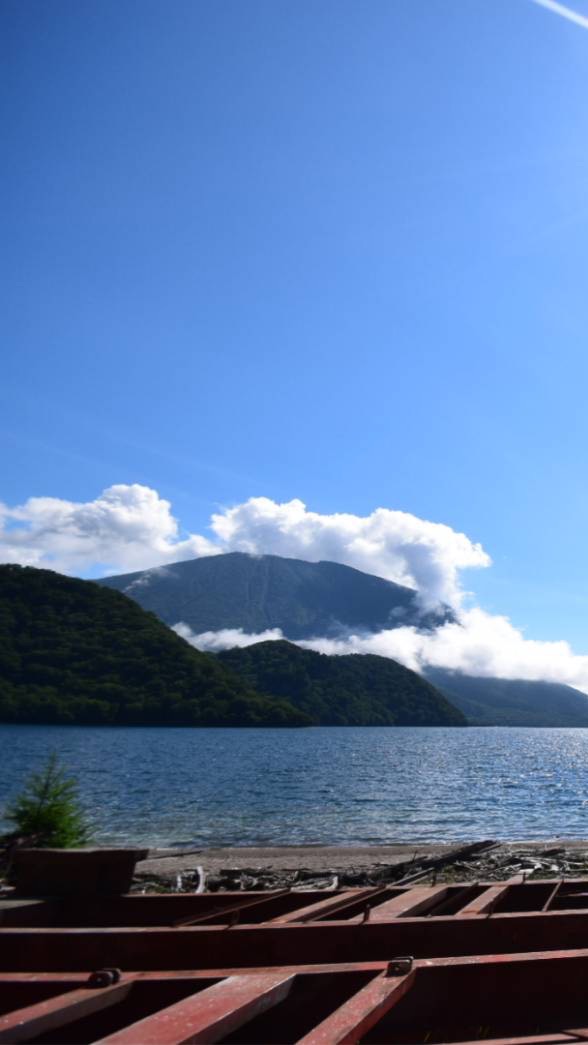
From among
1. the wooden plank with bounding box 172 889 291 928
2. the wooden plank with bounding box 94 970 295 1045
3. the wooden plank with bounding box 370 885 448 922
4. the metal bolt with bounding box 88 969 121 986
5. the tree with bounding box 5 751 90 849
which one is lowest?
the tree with bounding box 5 751 90 849

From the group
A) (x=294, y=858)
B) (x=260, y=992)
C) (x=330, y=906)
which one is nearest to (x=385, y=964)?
(x=260, y=992)

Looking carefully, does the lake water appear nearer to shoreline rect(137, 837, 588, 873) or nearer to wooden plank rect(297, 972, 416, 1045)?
shoreline rect(137, 837, 588, 873)

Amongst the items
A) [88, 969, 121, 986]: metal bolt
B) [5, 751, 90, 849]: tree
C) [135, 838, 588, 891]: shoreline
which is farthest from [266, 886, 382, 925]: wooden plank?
[5, 751, 90, 849]: tree

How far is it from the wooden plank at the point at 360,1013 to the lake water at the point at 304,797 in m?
29.4

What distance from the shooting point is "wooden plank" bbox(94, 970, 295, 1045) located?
11.9ft

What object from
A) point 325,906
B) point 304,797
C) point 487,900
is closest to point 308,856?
point 487,900

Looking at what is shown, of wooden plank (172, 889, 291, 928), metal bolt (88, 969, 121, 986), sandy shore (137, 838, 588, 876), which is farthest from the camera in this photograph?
sandy shore (137, 838, 588, 876)

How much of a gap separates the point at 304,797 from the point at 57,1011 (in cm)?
5249

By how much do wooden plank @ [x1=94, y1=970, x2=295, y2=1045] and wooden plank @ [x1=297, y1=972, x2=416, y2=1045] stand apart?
40cm

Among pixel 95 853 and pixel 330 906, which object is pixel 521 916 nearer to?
pixel 330 906

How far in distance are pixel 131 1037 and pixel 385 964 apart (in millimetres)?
1989

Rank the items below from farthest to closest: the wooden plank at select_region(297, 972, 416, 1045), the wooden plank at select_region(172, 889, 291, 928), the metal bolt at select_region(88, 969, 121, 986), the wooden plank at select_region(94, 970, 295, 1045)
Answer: the wooden plank at select_region(172, 889, 291, 928)
the metal bolt at select_region(88, 969, 121, 986)
the wooden plank at select_region(297, 972, 416, 1045)
the wooden plank at select_region(94, 970, 295, 1045)

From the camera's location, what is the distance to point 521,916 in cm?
625

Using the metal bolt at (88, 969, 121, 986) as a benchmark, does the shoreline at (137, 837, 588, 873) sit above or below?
below
